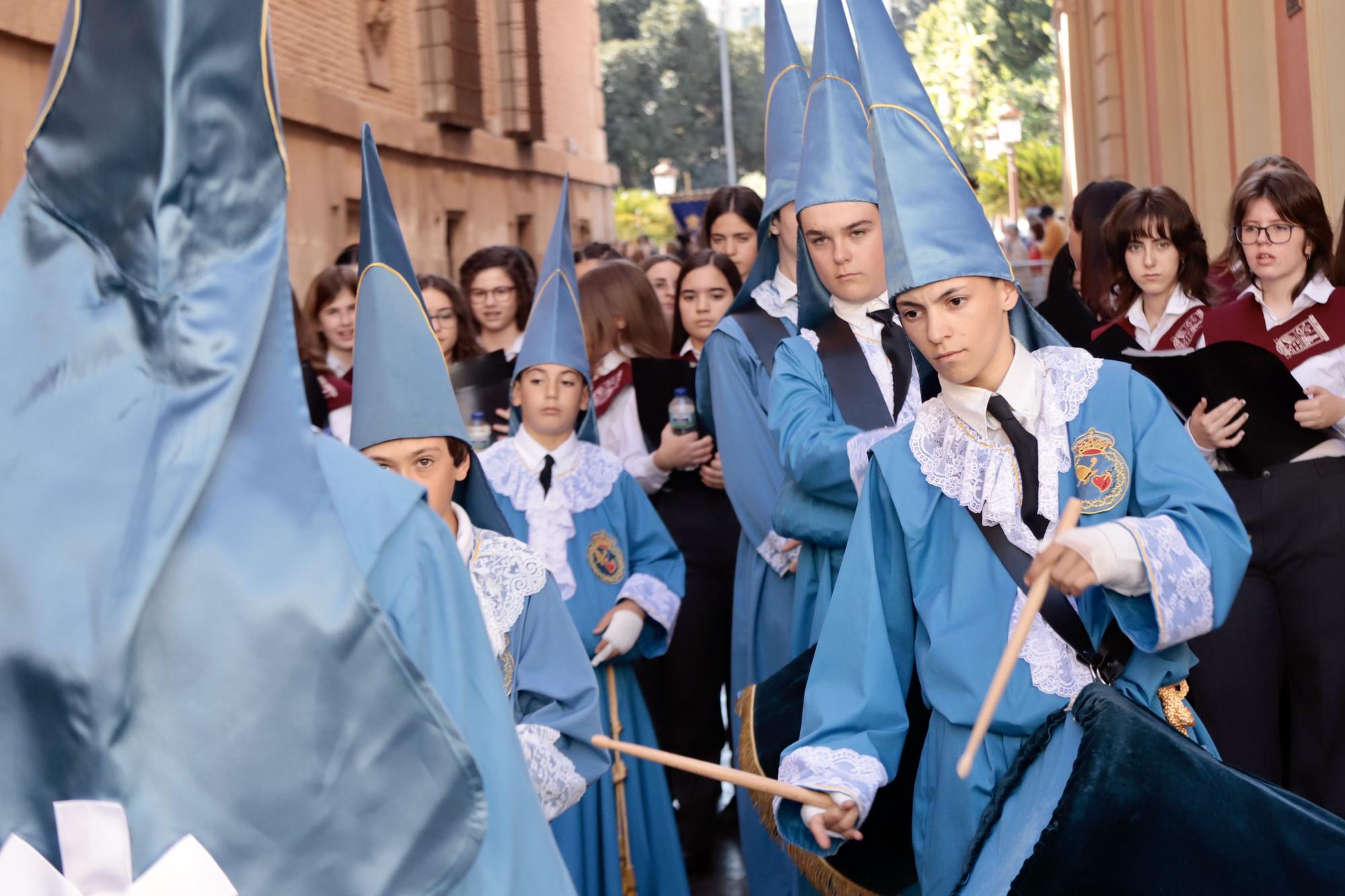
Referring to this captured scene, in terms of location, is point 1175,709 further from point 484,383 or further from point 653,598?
point 484,383

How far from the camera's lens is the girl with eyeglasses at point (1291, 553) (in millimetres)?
4750

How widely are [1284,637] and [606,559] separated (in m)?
2.05

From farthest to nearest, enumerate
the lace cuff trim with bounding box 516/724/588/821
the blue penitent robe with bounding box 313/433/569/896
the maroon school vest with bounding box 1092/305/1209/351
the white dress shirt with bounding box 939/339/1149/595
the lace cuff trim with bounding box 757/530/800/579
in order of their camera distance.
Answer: the maroon school vest with bounding box 1092/305/1209/351
the lace cuff trim with bounding box 757/530/800/579
the lace cuff trim with bounding box 516/724/588/821
the white dress shirt with bounding box 939/339/1149/595
the blue penitent robe with bounding box 313/433/569/896

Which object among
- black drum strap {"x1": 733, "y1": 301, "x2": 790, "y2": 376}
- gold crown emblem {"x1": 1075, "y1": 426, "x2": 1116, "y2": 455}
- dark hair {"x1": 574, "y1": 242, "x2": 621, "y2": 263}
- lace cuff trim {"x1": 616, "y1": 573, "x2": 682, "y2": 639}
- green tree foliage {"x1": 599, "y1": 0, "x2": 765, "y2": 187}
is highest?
green tree foliage {"x1": 599, "y1": 0, "x2": 765, "y2": 187}

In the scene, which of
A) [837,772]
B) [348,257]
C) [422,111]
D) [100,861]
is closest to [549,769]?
[837,772]

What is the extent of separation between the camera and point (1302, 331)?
4977 millimetres

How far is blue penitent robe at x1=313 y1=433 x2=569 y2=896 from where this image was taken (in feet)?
5.73

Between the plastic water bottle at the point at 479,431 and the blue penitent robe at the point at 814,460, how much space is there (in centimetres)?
194

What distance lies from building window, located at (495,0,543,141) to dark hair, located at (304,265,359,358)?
48.4 feet

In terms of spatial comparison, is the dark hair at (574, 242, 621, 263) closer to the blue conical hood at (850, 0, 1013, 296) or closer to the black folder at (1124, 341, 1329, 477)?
the black folder at (1124, 341, 1329, 477)

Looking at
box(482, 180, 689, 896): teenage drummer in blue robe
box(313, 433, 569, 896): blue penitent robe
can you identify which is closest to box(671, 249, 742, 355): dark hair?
box(482, 180, 689, 896): teenage drummer in blue robe

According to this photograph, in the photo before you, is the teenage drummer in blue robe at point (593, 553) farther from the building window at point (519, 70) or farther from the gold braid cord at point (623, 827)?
the building window at point (519, 70)

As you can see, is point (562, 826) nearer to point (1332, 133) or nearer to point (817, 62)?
point (817, 62)

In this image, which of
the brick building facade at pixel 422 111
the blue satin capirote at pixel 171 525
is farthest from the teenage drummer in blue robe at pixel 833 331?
the brick building facade at pixel 422 111
